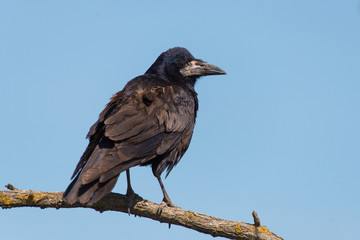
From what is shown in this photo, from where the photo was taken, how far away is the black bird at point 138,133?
4.98m

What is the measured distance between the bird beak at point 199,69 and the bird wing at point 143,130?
738mm

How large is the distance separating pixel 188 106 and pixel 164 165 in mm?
935

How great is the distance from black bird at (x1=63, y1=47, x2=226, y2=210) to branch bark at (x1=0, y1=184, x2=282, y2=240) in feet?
0.58

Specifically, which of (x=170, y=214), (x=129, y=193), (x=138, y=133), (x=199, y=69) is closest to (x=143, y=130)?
(x=138, y=133)

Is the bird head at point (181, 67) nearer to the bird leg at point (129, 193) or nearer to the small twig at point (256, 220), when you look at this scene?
the bird leg at point (129, 193)

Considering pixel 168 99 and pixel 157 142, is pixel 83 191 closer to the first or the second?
pixel 157 142

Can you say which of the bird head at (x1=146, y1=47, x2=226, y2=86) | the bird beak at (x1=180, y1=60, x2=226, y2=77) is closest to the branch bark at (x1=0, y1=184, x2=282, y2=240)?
the bird head at (x1=146, y1=47, x2=226, y2=86)

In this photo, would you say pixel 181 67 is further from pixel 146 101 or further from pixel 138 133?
pixel 138 133

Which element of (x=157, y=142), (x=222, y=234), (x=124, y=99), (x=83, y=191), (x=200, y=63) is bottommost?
(x=222, y=234)

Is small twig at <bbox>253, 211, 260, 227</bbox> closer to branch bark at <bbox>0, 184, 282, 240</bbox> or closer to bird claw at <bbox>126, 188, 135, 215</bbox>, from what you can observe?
branch bark at <bbox>0, 184, 282, 240</bbox>

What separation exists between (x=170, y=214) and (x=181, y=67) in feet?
9.33

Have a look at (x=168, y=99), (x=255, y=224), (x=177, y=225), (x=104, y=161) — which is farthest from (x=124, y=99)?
(x=255, y=224)

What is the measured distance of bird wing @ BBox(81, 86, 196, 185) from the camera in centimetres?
514

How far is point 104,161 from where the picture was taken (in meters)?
5.10
